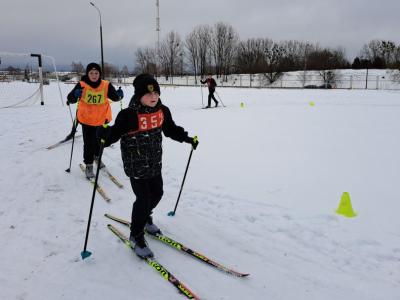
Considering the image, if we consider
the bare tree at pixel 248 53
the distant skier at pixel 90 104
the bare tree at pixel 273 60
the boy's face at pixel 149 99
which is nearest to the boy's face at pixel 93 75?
the distant skier at pixel 90 104

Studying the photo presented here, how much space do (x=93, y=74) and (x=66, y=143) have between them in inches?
144

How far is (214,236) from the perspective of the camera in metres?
3.73

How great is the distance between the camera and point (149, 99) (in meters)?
3.06

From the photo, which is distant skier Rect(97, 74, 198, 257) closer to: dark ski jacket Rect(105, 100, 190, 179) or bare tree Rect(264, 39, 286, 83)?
dark ski jacket Rect(105, 100, 190, 179)

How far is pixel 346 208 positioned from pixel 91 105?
428 centimetres

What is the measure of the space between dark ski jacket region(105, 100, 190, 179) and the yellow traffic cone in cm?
246

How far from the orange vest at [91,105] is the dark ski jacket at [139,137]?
2494 millimetres

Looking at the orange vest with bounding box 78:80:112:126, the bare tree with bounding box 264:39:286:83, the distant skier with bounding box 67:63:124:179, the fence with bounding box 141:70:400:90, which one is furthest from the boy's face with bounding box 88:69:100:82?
the bare tree with bounding box 264:39:286:83

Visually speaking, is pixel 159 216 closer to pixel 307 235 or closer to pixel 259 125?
pixel 307 235

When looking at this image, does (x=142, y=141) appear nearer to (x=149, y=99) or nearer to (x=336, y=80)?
(x=149, y=99)

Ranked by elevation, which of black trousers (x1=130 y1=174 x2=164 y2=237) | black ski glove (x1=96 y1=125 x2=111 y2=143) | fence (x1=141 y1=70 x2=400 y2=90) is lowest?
black trousers (x1=130 y1=174 x2=164 y2=237)

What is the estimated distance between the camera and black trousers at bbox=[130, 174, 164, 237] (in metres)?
3.21

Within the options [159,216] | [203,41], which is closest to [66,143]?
[159,216]

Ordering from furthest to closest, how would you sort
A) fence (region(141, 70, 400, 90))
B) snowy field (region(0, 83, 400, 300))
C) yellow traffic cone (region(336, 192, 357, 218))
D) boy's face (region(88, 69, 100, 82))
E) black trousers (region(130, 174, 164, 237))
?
1. fence (region(141, 70, 400, 90))
2. boy's face (region(88, 69, 100, 82))
3. yellow traffic cone (region(336, 192, 357, 218))
4. black trousers (region(130, 174, 164, 237))
5. snowy field (region(0, 83, 400, 300))
